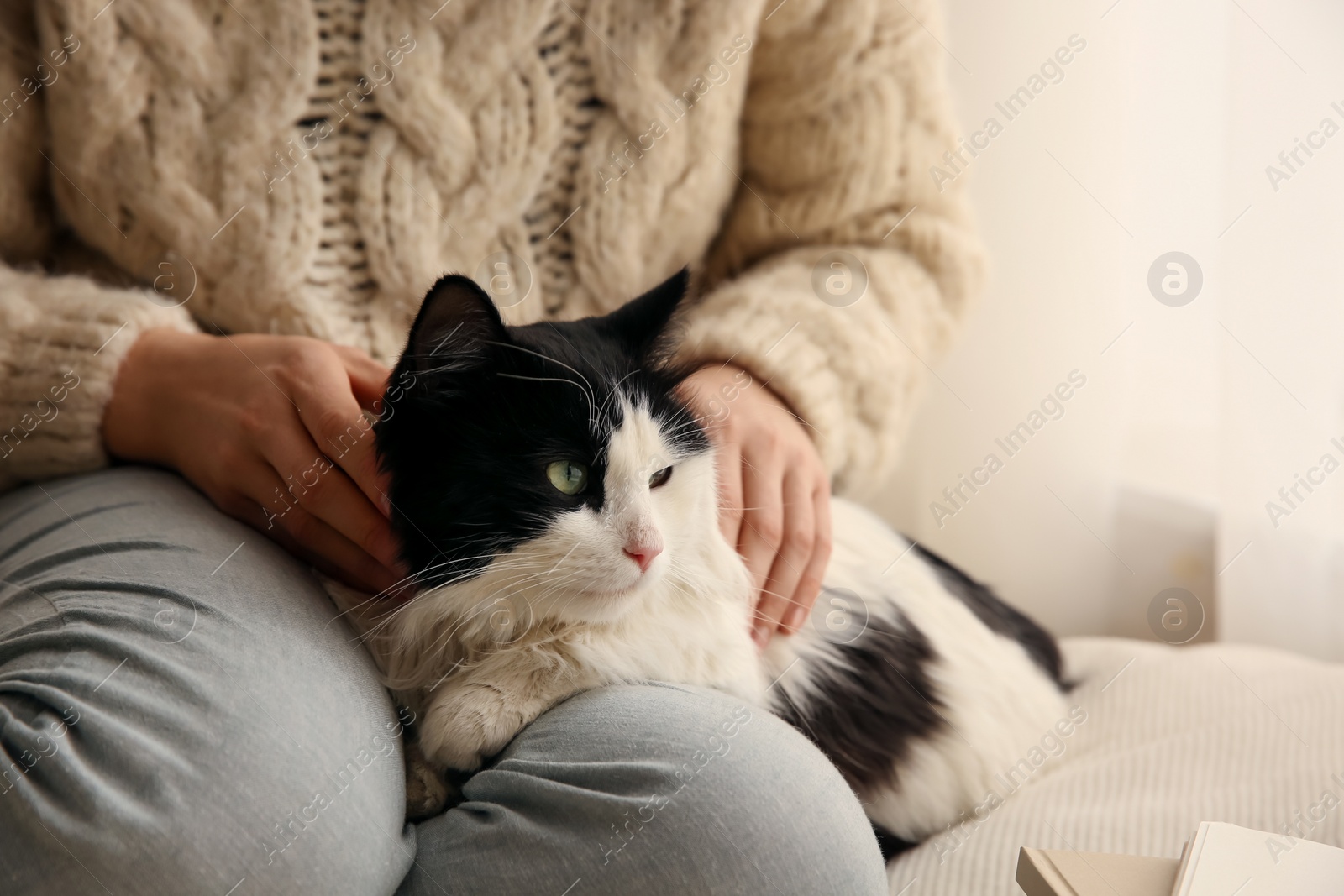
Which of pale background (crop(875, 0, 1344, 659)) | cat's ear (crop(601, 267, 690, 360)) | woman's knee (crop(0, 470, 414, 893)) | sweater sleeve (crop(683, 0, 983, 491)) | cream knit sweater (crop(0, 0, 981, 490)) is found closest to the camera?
woman's knee (crop(0, 470, 414, 893))

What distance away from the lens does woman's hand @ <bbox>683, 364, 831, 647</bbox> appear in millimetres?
885

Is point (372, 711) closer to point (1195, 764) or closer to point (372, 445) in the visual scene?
point (372, 445)

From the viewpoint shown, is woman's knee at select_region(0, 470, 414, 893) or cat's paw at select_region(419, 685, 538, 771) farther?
cat's paw at select_region(419, 685, 538, 771)

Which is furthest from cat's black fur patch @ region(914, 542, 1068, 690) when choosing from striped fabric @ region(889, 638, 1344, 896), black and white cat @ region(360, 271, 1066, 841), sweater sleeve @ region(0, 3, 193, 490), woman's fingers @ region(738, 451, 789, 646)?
sweater sleeve @ region(0, 3, 193, 490)

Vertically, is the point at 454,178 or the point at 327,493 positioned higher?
the point at 454,178

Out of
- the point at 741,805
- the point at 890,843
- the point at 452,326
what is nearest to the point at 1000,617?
the point at 890,843

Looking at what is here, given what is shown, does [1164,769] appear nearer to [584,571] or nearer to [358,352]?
[584,571]

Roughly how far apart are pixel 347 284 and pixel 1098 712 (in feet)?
3.51

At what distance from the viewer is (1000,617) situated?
1141 millimetres

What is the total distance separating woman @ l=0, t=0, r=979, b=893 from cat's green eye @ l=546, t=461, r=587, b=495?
0.52 ft

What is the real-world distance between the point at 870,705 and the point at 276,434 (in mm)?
624

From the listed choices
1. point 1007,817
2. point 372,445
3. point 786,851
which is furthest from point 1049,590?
point 372,445

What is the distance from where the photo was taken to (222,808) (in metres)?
0.56

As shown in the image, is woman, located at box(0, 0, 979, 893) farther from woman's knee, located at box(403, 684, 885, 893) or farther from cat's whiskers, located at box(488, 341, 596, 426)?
cat's whiskers, located at box(488, 341, 596, 426)
